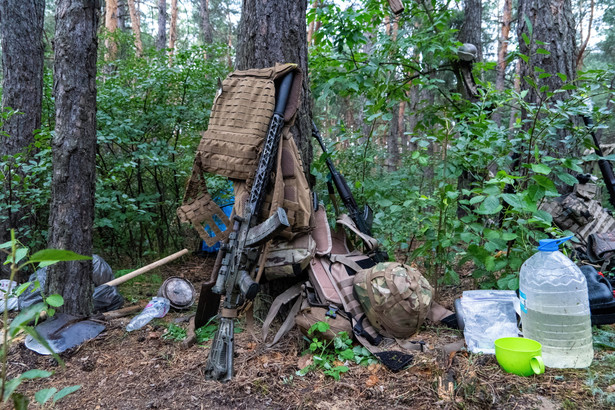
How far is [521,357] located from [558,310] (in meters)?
0.43

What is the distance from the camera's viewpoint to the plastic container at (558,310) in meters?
2.38

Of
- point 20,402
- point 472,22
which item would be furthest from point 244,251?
point 472,22

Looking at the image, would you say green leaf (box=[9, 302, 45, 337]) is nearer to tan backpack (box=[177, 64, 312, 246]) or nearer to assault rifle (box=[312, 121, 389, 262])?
tan backpack (box=[177, 64, 312, 246])

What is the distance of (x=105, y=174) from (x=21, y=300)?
189 cm

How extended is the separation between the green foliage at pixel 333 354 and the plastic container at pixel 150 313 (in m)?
1.62

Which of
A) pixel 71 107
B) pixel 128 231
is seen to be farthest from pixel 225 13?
pixel 71 107

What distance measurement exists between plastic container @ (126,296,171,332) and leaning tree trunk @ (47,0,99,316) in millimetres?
445

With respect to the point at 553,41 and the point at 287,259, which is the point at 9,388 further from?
the point at 553,41

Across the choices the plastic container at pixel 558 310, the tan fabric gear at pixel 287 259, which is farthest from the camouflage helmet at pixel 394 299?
the plastic container at pixel 558 310

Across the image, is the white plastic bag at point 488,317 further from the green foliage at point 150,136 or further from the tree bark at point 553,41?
the green foliage at point 150,136

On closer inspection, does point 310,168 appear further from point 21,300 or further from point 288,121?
point 21,300

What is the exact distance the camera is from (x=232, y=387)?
7.90 feet

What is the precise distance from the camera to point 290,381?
A: 8.05ft

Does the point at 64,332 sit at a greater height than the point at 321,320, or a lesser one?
lesser
